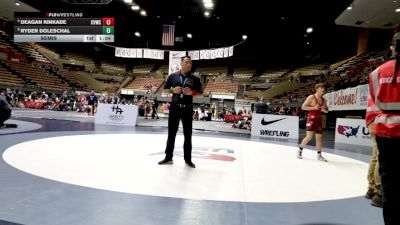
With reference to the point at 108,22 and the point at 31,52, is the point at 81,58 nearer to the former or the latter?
the point at 31,52

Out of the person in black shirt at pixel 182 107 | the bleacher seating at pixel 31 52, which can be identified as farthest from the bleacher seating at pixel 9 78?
the person in black shirt at pixel 182 107

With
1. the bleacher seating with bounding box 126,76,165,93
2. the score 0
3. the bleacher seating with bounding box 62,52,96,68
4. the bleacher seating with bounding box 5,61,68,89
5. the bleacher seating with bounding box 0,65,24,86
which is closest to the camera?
the score 0

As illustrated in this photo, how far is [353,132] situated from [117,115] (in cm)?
885

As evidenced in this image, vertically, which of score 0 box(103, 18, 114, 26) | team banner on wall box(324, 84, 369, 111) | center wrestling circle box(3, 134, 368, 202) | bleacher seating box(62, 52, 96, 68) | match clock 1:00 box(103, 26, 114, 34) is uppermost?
bleacher seating box(62, 52, 96, 68)

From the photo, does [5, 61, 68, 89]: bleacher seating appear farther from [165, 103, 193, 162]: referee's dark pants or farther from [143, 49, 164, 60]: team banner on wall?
[165, 103, 193, 162]: referee's dark pants

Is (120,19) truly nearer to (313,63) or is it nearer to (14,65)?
(14,65)

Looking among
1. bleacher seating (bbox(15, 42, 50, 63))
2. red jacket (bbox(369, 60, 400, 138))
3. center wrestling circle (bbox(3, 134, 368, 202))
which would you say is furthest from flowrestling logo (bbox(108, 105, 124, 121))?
bleacher seating (bbox(15, 42, 50, 63))

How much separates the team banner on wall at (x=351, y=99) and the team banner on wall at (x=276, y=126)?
3.44 meters

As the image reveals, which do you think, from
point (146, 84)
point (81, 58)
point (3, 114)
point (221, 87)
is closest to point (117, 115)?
point (3, 114)

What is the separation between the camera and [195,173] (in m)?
3.57

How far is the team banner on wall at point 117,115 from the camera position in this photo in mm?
11414

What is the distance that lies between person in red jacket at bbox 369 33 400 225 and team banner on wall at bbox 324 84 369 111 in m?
11.3

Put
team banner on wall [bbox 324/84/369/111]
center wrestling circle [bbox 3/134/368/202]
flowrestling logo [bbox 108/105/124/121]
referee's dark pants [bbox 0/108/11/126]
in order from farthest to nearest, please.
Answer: team banner on wall [bbox 324/84/369/111]
flowrestling logo [bbox 108/105/124/121]
referee's dark pants [bbox 0/108/11/126]
center wrestling circle [bbox 3/134/368/202]
